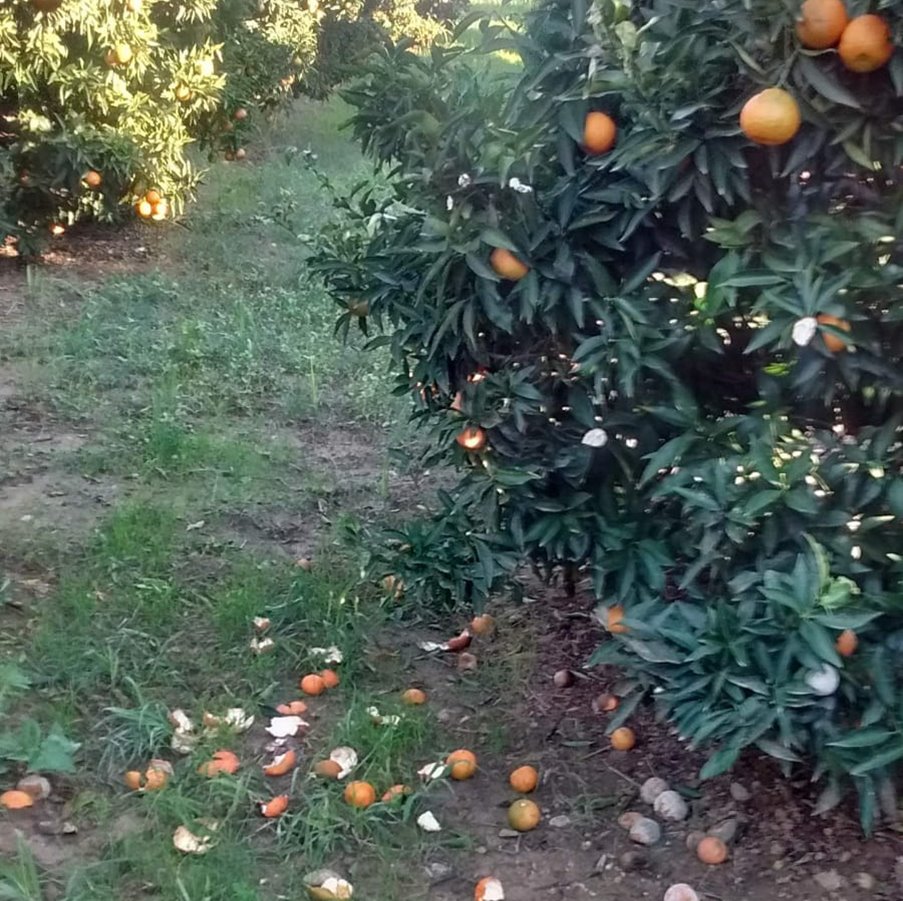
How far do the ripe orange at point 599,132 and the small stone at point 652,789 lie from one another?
1.47 metres

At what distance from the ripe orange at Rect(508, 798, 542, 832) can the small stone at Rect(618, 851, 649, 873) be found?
214 millimetres

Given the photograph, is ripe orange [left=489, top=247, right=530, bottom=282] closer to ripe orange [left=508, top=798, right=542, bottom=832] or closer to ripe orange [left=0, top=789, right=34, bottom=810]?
ripe orange [left=508, top=798, right=542, bottom=832]

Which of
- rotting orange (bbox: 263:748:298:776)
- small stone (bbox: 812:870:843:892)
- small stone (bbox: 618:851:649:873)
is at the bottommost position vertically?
small stone (bbox: 618:851:649:873)

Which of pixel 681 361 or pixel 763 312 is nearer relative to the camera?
pixel 763 312

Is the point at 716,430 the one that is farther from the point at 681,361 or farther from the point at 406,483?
the point at 406,483

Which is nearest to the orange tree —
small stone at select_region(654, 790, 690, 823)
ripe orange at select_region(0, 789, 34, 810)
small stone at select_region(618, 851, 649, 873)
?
small stone at select_region(654, 790, 690, 823)

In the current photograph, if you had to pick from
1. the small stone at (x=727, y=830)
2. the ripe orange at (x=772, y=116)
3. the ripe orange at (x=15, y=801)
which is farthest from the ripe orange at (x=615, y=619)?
the ripe orange at (x=15, y=801)

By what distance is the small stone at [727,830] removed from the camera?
8.39 feet

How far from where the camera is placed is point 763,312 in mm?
2158

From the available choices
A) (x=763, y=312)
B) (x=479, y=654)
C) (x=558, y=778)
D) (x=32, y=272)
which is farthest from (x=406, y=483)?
(x=32, y=272)

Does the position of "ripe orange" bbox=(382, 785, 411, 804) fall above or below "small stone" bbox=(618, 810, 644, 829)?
above

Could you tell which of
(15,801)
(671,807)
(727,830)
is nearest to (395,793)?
(671,807)

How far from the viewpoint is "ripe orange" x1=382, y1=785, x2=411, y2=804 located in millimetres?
2643

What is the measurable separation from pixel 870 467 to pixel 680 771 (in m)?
1.03
